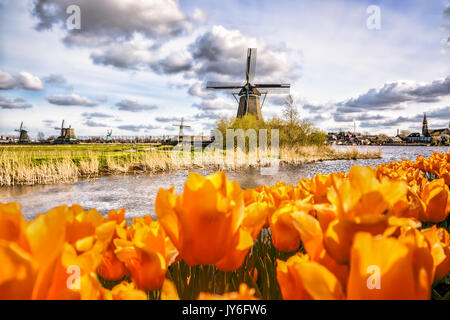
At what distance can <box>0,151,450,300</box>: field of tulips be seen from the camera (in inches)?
17.3

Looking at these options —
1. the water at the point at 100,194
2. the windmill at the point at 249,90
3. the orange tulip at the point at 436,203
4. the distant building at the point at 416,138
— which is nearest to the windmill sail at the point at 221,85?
the windmill at the point at 249,90

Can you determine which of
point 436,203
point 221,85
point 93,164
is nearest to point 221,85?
point 221,85

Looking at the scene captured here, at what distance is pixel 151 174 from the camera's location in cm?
2056

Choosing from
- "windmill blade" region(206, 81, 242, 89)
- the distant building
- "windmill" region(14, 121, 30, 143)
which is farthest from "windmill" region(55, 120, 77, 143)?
the distant building

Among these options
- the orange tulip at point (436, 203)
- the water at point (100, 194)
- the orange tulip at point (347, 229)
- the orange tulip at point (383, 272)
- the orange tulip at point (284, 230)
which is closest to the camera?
the orange tulip at point (383, 272)

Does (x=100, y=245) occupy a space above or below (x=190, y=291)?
above

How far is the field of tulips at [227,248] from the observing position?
0.44 m

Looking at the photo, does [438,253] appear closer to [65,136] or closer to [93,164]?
[93,164]

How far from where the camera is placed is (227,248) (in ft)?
2.21

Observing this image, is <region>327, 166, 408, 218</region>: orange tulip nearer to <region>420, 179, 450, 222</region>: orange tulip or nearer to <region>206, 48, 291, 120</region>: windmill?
<region>420, 179, 450, 222</region>: orange tulip

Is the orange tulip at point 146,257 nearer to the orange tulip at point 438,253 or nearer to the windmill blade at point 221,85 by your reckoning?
the orange tulip at point 438,253
